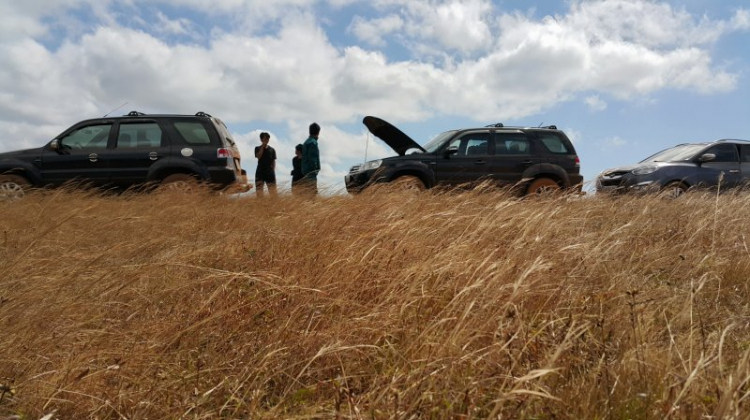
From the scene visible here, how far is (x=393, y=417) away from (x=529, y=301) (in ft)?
5.25

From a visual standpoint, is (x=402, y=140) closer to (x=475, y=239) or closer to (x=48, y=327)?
(x=475, y=239)

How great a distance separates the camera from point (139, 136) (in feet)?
37.6

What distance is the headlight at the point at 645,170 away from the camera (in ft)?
41.2

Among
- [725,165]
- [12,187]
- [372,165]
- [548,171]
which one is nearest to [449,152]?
[372,165]

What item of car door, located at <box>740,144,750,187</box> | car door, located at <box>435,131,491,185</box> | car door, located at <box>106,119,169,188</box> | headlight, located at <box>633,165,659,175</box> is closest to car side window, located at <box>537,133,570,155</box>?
car door, located at <box>435,131,491,185</box>

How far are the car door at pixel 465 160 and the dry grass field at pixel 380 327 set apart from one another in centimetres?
604

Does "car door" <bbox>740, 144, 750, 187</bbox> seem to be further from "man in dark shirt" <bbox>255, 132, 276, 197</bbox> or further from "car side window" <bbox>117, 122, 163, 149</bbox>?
"car side window" <bbox>117, 122, 163, 149</bbox>

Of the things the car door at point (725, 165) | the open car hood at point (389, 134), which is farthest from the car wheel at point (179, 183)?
the car door at point (725, 165)

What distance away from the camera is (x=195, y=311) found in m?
3.56

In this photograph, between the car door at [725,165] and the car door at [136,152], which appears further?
the car door at [725,165]

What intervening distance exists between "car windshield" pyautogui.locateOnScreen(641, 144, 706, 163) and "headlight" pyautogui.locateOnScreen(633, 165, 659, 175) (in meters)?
0.63

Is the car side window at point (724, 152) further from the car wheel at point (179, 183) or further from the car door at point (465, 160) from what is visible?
the car wheel at point (179, 183)

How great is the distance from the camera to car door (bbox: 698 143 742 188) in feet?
42.0

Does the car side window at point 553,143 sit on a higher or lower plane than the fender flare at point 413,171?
higher
